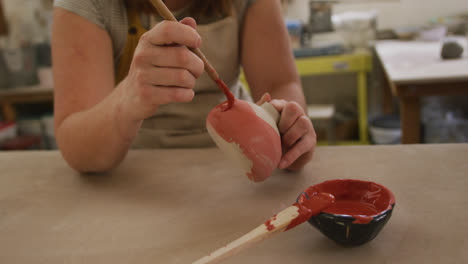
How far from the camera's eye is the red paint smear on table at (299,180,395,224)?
538 millimetres

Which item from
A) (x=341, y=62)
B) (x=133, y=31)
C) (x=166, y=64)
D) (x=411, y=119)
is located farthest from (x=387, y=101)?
(x=166, y=64)

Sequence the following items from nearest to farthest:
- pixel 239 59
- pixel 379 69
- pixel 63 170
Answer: pixel 63 170, pixel 239 59, pixel 379 69

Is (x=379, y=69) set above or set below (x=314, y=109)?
above

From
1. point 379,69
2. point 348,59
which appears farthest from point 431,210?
point 379,69

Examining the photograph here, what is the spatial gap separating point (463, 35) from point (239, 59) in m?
1.99

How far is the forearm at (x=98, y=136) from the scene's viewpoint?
2.37ft

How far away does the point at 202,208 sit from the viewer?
0.64 m

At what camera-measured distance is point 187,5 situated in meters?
1.03

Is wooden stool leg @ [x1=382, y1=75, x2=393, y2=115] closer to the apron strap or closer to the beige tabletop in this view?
the beige tabletop

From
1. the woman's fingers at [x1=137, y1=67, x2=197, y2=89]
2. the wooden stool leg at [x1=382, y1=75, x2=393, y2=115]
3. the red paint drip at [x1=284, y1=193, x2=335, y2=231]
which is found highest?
the woman's fingers at [x1=137, y1=67, x2=197, y2=89]

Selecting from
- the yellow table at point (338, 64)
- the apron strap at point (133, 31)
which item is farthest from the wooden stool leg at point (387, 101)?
the apron strap at point (133, 31)

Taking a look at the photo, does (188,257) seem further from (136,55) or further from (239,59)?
(239,59)

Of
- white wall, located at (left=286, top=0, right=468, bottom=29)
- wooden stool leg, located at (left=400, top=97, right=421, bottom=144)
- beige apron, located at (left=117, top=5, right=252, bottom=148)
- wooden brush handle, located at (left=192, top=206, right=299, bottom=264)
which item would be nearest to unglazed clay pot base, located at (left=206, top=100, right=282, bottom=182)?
wooden brush handle, located at (left=192, top=206, right=299, bottom=264)

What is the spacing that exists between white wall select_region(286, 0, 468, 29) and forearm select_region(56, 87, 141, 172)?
2.58 m
